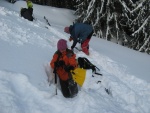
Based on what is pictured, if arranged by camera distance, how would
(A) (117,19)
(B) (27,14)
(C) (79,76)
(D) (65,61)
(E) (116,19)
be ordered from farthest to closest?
(A) (117,19) < (E) (116,19) < (B) (27,14) < (C) (79,76) < (D) (65,61)

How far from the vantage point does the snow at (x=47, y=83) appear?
6551 mm

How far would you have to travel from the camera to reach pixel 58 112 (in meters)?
6.53

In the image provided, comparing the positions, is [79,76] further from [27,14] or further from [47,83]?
[27,14]

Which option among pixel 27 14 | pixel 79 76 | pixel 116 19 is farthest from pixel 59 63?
pixel 116 19

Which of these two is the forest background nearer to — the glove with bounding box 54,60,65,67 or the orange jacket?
the orange jacket

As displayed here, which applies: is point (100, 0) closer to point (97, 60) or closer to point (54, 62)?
point (97, 60)

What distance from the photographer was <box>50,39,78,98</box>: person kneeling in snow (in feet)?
23.9

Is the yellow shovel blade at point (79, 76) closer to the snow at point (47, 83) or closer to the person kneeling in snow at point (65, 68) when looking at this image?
the snow at point (47, 83)

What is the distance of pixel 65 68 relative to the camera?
24.3 ft

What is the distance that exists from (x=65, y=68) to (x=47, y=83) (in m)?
0.55

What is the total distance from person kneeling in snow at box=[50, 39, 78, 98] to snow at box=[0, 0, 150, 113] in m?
0.18

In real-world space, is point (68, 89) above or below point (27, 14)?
above

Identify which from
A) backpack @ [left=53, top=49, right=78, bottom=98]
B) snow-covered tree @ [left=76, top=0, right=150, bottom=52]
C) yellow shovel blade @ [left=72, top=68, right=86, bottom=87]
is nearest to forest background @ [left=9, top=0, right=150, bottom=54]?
snow-covered tree @ [left=76, top=0, right=150, bottom=52]

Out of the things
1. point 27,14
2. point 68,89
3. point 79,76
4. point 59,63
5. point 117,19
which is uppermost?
point 59,63
